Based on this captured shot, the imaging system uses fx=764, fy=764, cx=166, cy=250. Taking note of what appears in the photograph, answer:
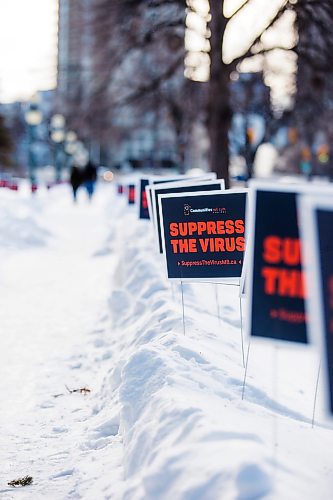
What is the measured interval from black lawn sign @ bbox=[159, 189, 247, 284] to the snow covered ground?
0.54m

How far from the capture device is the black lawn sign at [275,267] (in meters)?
3.79

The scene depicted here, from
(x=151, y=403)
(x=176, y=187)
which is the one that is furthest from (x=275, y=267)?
(x=176, y=187)

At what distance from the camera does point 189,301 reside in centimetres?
798

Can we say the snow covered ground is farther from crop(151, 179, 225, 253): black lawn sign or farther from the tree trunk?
the tree trunk

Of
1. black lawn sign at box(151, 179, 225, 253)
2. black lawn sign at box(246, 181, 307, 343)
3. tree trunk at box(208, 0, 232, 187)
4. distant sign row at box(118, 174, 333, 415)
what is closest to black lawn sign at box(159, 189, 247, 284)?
black lawn sign at box(151, 179, 225, 253)

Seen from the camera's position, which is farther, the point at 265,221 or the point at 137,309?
the point at 137,309

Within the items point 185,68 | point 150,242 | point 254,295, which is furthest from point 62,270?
point 254,295

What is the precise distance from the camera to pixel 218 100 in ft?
56.4

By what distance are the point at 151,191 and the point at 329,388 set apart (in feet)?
16.8

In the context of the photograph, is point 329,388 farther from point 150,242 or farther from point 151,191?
point 150,242

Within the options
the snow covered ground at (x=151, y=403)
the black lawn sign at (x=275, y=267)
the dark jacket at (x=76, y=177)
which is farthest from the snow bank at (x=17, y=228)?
the black lawn sign at (x=275, y=267)

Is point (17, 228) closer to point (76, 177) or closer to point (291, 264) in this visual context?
point (76, 177)

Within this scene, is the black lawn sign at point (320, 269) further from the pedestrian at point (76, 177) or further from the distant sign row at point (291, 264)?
the pedestrian at point (76, 177)

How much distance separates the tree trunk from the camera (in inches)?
652
